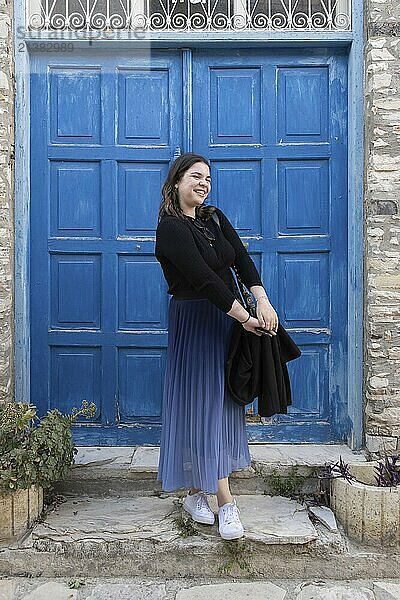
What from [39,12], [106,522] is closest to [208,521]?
[106,522]

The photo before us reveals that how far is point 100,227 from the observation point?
464 cm

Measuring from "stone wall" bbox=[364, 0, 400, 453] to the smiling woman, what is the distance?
102cm

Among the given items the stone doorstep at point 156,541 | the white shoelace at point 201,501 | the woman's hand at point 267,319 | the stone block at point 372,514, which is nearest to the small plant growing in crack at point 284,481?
the stone doorstep at point 156,541

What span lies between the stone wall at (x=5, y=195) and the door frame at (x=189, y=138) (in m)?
0.11

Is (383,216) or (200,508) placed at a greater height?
(383,216)

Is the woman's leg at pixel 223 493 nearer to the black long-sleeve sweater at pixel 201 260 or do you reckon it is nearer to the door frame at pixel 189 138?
the black long-sleeve sweater at pixel 201 260

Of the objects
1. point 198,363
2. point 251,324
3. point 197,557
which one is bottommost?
point 197,557

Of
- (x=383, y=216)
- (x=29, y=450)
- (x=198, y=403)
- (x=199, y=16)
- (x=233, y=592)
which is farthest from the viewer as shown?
(x=199, y=16)

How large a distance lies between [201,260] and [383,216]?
1459 millimetres

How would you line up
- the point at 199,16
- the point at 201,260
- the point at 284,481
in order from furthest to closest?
the point at 199,16
the point at 284,481
the point at 201,260

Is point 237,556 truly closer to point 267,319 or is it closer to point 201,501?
point 201,501

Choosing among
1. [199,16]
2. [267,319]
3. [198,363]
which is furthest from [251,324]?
[199,16]

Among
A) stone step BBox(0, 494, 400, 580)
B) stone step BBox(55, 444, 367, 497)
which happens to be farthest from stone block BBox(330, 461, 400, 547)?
stone step BBox(55, 444, 367, 497)

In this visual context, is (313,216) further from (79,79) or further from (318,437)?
(79,79)
